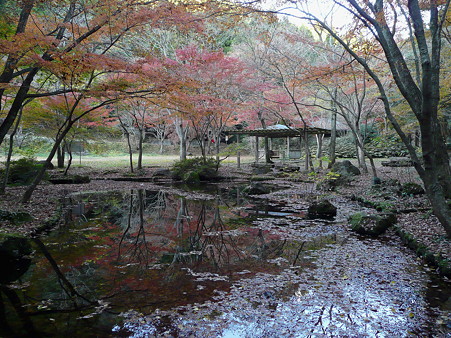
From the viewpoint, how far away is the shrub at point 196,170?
48.0 ft

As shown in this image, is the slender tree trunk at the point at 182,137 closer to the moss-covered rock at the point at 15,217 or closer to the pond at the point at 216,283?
the pond at the point at 216,283

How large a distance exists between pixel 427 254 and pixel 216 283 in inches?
117

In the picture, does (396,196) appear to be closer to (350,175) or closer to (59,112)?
(350,175)

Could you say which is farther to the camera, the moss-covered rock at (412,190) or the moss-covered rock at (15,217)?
the moss-covered rock at (412,190)

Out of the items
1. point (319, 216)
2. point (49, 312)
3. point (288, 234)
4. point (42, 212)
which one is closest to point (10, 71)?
point (42, 212)

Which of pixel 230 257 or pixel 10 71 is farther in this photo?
pixel 10 71

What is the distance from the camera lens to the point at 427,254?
4.25m

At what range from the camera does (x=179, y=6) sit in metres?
6.98

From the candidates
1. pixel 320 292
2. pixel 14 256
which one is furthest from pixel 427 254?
pixel 14 256

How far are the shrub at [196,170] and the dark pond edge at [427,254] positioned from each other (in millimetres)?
10306

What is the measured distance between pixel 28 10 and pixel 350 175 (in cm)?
1177

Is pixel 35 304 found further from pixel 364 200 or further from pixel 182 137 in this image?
pixel 182 137

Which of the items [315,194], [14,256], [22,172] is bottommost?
[315,194]

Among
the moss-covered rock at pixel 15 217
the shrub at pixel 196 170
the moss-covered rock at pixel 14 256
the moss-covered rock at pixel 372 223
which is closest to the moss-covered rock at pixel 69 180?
the shrub at pixel 196 170
